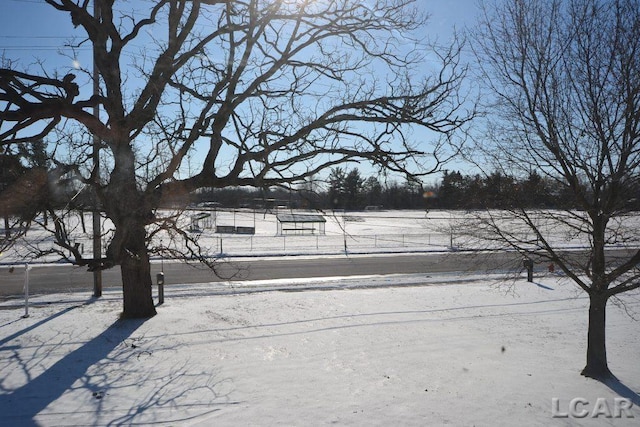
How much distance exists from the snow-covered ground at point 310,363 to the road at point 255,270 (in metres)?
3.63

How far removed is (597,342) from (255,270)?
14.1m

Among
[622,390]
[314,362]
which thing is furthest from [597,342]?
[314,362]

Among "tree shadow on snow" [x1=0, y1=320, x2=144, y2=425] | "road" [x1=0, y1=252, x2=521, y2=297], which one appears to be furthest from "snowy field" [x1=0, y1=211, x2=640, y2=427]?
"road" [x1=0, y1=252, x2=521, y2=297]

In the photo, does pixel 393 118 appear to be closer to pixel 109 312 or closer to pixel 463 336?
pixel 463 336

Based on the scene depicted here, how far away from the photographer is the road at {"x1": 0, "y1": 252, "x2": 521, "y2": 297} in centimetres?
1603

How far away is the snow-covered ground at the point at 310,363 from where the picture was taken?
5730mm

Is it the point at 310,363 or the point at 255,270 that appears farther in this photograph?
the point at 255,270

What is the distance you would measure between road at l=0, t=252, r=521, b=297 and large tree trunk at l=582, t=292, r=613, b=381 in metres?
6.68

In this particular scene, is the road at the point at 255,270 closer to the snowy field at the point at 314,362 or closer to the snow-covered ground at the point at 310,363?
the snowy field at the point at 314,362

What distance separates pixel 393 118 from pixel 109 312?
788cm

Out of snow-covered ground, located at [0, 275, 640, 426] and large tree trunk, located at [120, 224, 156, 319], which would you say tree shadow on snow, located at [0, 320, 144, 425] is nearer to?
snow-covered ground, located at [0, 275, 640, 426]

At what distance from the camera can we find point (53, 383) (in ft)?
21.2

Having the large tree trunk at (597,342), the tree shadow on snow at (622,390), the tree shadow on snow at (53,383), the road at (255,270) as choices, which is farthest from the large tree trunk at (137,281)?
the tree shadow on snow at (622,390)

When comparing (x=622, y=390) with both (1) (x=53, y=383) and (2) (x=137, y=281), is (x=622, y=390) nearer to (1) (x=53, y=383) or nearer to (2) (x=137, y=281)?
(1) (x=53, y=383)
